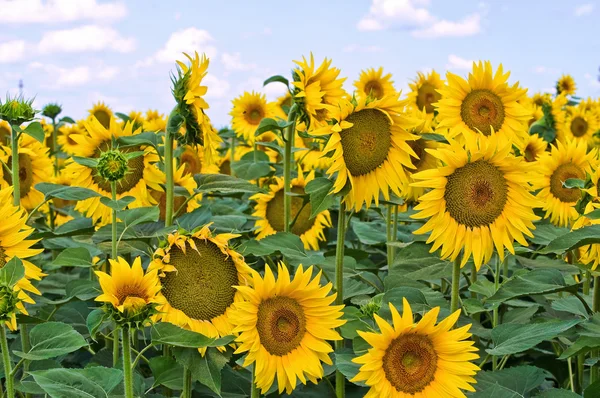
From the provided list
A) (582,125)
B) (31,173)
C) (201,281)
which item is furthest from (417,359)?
(582,125)

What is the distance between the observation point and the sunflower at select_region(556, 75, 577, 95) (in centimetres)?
916

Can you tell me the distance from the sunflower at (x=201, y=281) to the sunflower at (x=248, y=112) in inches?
135

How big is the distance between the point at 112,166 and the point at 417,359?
3.82 feet

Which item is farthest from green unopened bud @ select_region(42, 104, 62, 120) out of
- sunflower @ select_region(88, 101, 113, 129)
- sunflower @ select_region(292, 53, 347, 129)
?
sunflower @ select_region(292, 53, 347, 129)

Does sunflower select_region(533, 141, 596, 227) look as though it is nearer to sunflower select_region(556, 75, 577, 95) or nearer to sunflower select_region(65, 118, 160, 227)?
sunflower select_region(65, 118, 160, 227)

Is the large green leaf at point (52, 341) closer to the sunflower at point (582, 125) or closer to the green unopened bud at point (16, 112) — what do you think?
the green unopened bud at point (16, 112)

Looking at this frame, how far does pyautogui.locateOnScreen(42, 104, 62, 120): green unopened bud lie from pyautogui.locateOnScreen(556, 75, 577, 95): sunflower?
21.2ft

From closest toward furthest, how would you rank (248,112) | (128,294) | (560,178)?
(128,294)
(560,178)
(248,112)

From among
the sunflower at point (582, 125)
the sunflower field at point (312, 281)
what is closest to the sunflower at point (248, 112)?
the sunflower field at point (312, 281)

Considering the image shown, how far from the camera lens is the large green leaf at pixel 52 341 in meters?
1.98

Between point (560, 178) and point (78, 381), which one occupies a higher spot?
point (560, 178)

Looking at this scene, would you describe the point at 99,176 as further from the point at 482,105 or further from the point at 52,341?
the point at 482,105

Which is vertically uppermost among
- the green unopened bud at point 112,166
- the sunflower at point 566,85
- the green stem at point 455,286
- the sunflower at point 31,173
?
the sunflower at point 566,85

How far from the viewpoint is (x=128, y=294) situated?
1.87 meters
